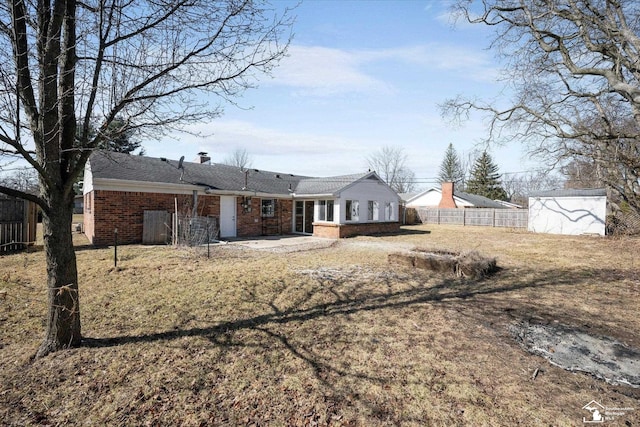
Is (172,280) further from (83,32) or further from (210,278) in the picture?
(83,32)

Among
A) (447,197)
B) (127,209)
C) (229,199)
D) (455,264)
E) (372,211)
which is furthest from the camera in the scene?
(447,197)

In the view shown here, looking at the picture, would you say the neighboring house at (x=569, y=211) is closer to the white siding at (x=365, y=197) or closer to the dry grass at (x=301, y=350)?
the white siding at (x=365, y=197)

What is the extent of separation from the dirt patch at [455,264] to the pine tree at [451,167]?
154ft

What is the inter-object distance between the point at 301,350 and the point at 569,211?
23.5 m

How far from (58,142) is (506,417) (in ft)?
17.4

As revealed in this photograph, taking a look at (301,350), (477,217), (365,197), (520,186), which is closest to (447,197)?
(477,217)

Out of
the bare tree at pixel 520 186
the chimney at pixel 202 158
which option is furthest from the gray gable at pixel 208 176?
the bare tree at pixel 520 186

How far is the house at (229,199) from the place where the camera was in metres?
12.2

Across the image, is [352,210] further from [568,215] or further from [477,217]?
[477,217]

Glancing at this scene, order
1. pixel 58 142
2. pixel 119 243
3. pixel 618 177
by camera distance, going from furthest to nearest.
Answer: pixel 618 177
pixel 119 243
pixel 58 142

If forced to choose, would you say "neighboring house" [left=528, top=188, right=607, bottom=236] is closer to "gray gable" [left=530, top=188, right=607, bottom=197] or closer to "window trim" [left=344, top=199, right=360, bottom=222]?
"gray gable" [left=530, top=188, right=607, bottom=197]

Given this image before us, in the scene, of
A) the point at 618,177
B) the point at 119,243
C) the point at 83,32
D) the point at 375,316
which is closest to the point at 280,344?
the point at 375,316

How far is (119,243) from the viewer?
12086 mm

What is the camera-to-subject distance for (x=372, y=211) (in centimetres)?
1870
